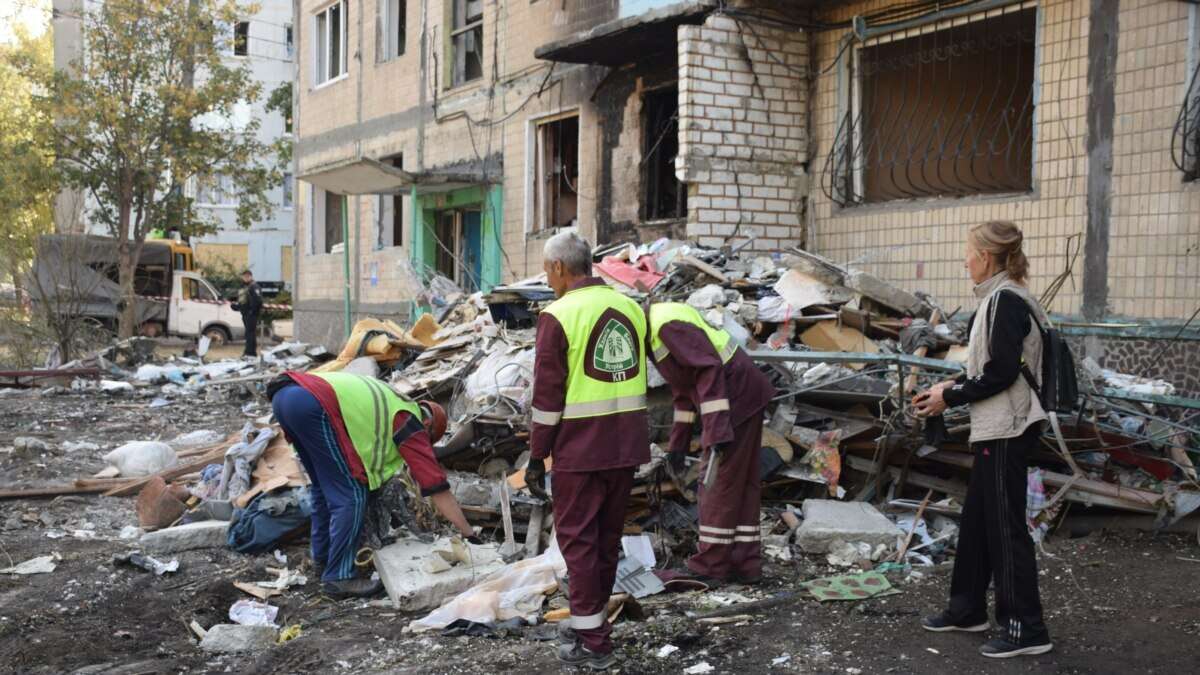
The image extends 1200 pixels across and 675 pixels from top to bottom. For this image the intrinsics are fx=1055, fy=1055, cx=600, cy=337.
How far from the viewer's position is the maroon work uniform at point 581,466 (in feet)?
13.6

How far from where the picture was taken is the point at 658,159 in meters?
11.5

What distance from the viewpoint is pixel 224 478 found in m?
6.89

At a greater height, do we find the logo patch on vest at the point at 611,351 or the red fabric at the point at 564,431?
the logo patch on vest at the point at 611,351

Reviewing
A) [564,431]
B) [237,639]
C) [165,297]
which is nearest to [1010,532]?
[564,431]

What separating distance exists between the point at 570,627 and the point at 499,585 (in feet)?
2.72

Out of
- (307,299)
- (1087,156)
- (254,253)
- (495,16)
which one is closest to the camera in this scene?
(1087,156)

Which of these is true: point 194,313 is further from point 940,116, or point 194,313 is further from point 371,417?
point 371,417

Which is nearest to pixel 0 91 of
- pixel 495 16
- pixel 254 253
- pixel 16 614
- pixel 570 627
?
pixel 254 253

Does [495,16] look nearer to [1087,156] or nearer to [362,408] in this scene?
[1087,156]

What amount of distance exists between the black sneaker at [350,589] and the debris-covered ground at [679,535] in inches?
2.7

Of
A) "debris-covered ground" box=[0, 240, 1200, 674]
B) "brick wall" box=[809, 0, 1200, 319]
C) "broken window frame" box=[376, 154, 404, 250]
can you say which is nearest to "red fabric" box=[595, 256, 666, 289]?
"debris-covered ground" box=[0, 240, 1200, 674]

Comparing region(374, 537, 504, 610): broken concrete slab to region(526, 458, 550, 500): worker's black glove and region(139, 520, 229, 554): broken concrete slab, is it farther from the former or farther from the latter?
region(139, 520, 229, 554): broken concrete slab

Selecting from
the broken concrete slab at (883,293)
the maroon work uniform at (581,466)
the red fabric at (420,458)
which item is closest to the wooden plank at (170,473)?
the red fabric at (420,458)

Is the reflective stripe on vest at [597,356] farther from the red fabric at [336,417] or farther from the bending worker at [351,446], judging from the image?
the red fabric at [336,417]
